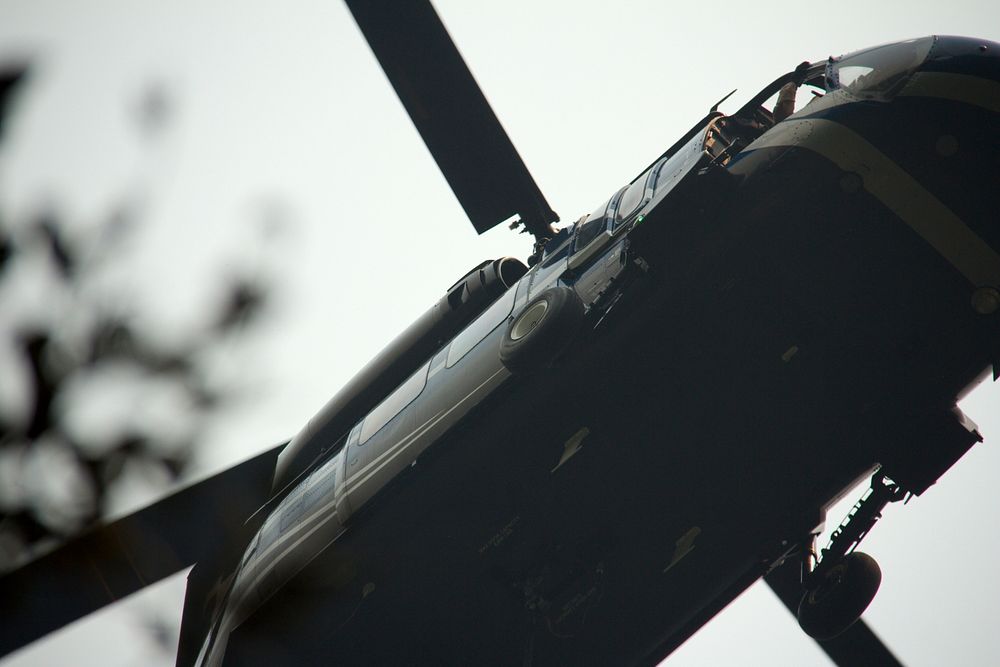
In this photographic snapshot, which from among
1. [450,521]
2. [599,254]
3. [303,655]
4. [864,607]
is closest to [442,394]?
[450,521]

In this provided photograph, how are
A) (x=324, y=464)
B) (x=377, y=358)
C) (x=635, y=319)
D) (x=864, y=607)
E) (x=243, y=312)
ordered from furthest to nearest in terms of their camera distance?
1. (x=377, y=358)
2. (x=324, y=464)
3. (x=864, y=607)
4. (x=635, y=319)
5. (x=243, y=312)

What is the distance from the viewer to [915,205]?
5.09m

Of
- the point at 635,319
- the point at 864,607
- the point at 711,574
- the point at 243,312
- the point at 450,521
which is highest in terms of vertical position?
the point at 243,312

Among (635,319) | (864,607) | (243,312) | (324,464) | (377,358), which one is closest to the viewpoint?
(243,312)

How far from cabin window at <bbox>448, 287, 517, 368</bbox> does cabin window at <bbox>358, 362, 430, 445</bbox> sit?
31 cm

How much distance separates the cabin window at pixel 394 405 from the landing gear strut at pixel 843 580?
9.69 ft

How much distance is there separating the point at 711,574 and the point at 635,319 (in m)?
1.96

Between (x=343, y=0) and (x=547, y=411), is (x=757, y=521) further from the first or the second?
(x=343, y=0)

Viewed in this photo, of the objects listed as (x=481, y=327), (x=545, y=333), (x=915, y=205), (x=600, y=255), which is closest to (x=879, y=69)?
(x=915, y=205)

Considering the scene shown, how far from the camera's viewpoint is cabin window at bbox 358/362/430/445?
6594 mm

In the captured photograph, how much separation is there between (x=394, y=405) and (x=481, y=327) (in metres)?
0.88

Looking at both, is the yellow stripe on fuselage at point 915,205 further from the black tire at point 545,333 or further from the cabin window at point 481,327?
the cabin window at point 481,327

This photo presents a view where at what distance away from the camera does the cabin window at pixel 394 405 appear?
21.6ft

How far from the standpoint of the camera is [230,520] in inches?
321
